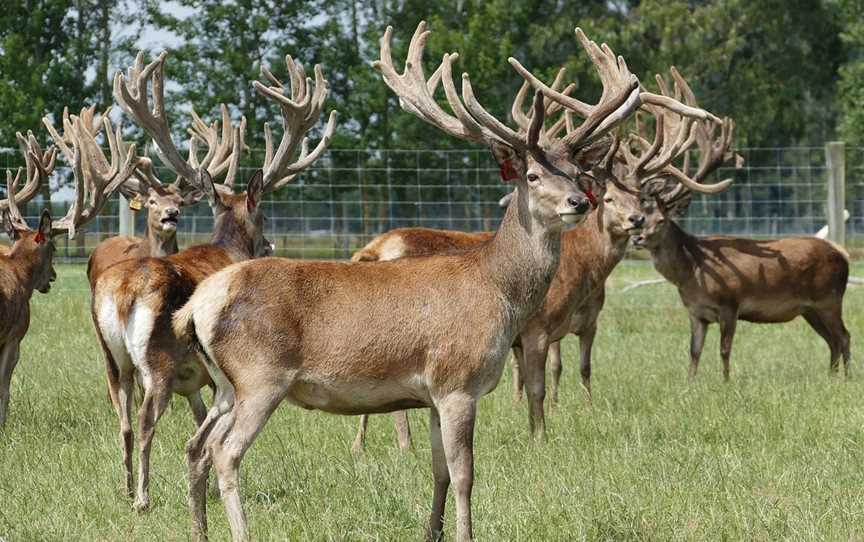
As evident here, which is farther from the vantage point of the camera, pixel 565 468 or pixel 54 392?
pixel 54 392

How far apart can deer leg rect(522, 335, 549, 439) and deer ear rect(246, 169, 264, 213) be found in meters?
1.89

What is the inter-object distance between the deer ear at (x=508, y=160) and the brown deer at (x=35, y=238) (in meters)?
3.48

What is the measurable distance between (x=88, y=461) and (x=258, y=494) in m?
1.16

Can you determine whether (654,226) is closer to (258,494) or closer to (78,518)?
(258,494)

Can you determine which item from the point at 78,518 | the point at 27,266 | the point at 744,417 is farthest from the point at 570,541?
the point at 27,266

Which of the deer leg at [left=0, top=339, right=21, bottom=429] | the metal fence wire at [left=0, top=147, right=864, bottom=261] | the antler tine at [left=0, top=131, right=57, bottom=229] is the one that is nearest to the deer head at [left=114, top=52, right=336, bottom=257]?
the antler tine at [left=0, top=131, right=57, bottom=229]

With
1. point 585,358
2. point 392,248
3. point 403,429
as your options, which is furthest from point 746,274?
point 403,429

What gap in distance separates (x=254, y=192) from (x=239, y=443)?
295 centimetres

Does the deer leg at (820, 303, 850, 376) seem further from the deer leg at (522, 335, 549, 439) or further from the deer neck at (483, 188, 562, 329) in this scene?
the deer neck at (483, 188, 562, 329)

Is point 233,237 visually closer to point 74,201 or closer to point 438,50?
point 74,201

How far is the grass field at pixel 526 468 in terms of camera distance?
5133mm

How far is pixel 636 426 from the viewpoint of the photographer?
739cm

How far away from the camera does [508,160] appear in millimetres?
5492

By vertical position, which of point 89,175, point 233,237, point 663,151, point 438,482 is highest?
point 663,151
